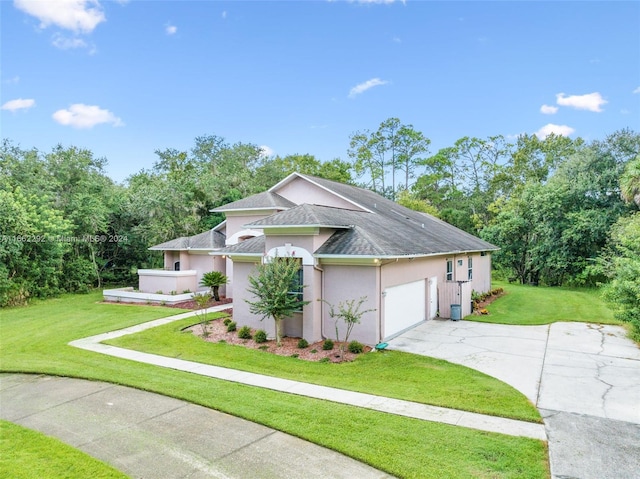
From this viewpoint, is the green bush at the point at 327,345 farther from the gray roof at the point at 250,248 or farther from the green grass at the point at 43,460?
the green grass at the point at 43,460

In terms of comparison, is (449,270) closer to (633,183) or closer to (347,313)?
(347,313)

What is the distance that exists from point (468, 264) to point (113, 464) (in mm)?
19735

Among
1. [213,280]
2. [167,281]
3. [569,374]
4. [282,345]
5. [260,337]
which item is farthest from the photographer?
[167,281]

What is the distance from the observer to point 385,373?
9.98m

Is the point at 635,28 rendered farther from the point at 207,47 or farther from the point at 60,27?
the point at 60,27

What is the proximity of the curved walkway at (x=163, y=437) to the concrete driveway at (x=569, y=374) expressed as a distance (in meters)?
3.27

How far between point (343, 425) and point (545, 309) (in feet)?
54.1

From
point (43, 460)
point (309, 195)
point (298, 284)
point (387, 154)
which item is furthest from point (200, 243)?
point (387, 154)

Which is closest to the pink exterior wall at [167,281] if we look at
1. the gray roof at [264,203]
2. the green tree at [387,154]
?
the gray roof at [264,203]

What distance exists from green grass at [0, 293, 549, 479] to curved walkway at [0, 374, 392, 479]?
0.29m

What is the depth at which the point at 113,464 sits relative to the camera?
5457 millimetres

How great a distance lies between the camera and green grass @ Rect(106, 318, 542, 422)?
7789 mm

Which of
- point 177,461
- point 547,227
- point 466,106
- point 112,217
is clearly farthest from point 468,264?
point 112,217

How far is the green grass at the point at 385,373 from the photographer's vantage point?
7.79m
